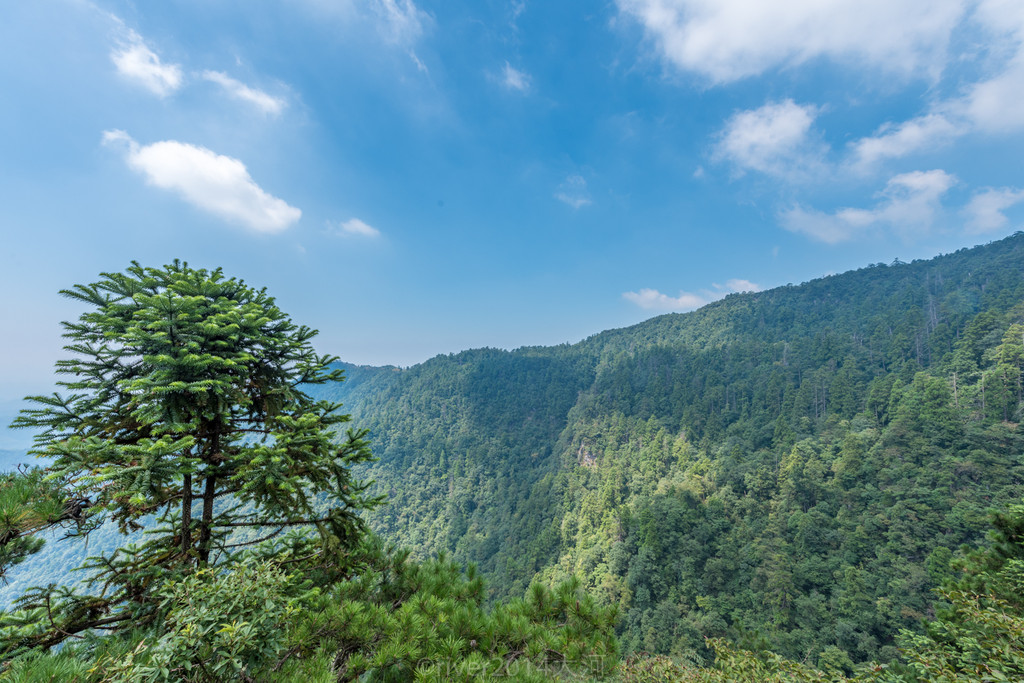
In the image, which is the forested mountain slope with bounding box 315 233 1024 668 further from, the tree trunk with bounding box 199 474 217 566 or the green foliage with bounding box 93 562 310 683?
the tree trunk with bounding box 199 474 217 566

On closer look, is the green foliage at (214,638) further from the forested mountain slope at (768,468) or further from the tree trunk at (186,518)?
the forested mountain slope at (768,468)

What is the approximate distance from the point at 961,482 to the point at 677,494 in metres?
27.4

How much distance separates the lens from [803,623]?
113 ft

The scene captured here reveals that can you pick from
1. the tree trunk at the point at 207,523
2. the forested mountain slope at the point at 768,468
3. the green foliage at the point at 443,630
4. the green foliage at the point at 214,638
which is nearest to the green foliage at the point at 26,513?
the green foliage at the point at 214,638

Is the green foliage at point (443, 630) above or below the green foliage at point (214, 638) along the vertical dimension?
below

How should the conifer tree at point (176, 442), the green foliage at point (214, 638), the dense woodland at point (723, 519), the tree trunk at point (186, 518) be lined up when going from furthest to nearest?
1. the tree trunk at point (186, 518)
2. the dense woodland at point (723, 519)
3. the conifer tree at point (176, 442)
4. the green foliage at point (214, 638)

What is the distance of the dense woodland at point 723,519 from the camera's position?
360 cm

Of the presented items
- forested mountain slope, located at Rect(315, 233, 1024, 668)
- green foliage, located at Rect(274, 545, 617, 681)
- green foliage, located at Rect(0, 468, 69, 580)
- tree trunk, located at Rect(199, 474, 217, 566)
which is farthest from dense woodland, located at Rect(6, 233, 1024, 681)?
tree trunk, located at Rect(199, 474, 217, 566)

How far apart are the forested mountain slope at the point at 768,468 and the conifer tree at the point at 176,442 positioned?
8.70 ft

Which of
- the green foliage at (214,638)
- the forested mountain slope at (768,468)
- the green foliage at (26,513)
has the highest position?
the green foliage at (26,513)

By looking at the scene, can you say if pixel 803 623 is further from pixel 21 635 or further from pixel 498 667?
pixel 21 635

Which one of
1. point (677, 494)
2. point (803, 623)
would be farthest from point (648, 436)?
point (803, 623)

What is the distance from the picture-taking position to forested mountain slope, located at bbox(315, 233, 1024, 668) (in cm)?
3497

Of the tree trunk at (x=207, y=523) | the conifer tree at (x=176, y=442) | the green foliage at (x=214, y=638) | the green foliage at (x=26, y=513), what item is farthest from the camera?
the tree trunk at (x=207, y=523)
